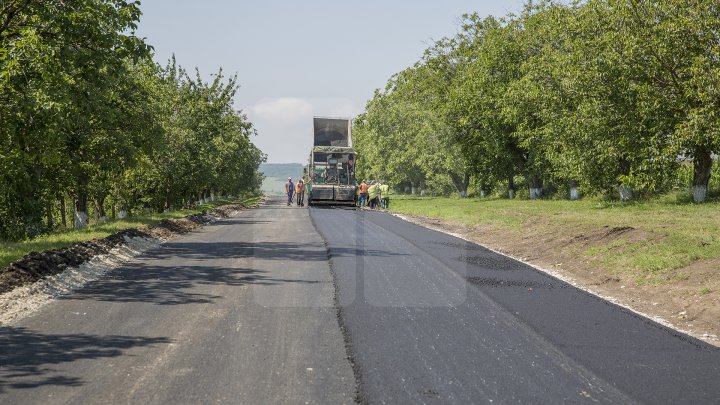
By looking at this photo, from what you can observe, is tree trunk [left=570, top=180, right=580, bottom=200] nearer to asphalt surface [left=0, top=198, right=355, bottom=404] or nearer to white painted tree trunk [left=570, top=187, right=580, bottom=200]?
white painted tree trunk [left=570, top=187, right=580, bottom=200]

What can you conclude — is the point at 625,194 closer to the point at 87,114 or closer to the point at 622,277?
the point at 622,277

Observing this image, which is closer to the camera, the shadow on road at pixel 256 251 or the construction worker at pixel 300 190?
the shadow on road at pixel 256 251

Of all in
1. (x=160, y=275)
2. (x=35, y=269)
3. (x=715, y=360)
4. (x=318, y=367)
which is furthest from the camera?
(x=160, y=275)

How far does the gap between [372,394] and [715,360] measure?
13.3ft

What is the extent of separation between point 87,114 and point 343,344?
14439 mm

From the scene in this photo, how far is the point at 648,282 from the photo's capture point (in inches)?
480

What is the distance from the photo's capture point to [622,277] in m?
13.0

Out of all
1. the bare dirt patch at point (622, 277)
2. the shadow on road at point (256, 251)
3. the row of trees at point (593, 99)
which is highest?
the row of trees at point (593, 99)

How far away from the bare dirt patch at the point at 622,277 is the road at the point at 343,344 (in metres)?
0.62

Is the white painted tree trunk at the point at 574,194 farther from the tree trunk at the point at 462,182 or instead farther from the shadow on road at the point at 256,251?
the shadow on road at the point at 256,251

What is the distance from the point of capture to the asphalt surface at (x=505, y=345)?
596 cm

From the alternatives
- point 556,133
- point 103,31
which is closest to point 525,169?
point 556,133

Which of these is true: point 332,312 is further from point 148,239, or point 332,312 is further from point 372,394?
point 148,239

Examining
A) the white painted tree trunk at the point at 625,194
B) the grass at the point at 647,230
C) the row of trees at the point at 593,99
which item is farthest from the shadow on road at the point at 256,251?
the white painted tree trunk at the point at 625,194
